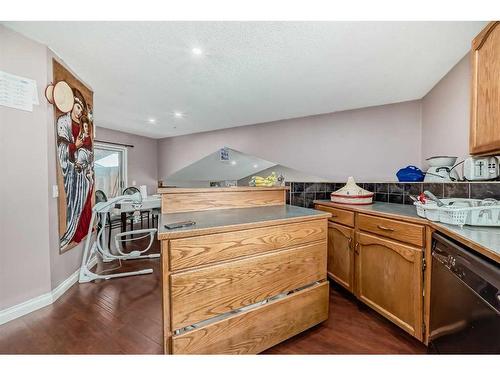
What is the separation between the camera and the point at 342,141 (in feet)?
10.5

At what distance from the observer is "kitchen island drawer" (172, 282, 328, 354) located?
1.03 meters

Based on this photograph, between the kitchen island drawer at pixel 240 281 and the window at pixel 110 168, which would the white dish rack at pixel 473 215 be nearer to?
the kitchen island drawer at pixel 240 281

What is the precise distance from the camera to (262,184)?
209 cm

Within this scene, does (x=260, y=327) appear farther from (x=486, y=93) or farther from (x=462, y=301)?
(x=486, y=93)

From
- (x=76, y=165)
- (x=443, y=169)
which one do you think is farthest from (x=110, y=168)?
(x=443, y=169)

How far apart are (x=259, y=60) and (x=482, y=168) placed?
70.2 inches

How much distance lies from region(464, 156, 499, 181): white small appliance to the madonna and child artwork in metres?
3.23

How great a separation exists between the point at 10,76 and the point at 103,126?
3098mm

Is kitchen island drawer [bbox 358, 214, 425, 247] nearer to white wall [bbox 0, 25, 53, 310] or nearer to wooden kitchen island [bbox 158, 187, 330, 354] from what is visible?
wooden kitchen island [bbox 158, 187, 330, 354]

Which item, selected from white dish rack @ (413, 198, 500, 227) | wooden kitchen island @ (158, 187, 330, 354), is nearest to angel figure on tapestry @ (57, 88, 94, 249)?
wooden kitchen island @ (158, 187, 330, 354)

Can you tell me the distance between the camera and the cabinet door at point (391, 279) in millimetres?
1300

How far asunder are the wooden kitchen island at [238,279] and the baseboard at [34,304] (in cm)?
134

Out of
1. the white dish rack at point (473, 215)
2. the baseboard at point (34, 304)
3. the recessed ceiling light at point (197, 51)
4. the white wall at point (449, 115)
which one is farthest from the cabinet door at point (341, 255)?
the baseboard at point (34, 304)
